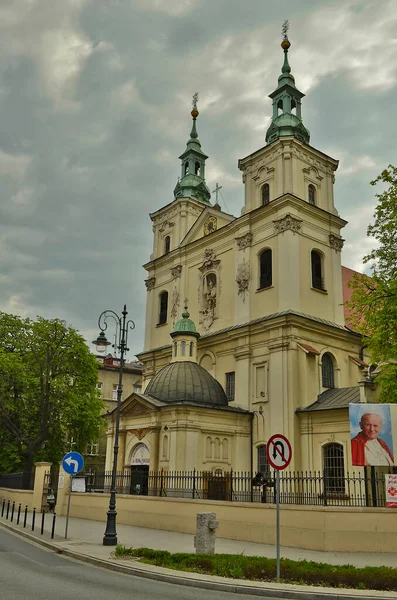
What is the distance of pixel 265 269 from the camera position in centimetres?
3547

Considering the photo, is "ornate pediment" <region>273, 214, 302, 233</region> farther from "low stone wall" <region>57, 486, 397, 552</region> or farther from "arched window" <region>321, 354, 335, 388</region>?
"low stone wall" <region>57, 486, 397, 552</region>

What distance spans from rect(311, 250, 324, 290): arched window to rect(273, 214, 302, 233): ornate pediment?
7.77 feet

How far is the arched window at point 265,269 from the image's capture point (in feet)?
Answer: 114

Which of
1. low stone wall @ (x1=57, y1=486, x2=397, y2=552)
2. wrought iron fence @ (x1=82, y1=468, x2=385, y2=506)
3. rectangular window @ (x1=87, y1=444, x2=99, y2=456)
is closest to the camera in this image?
low stone wall @ (x1=57, y1=486, x2=397, y2=552)

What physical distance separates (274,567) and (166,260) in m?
33.5

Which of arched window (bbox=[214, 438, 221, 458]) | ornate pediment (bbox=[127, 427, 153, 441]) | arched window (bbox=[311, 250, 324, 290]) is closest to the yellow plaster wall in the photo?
ornate pediment (bbox=[127, 427, 153, 441])

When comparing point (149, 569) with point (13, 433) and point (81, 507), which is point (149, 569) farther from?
point (13, 433)

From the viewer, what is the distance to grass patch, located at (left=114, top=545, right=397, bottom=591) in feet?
35.8

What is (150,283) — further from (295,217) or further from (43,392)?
(295,217)

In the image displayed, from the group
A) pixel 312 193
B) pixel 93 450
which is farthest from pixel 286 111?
pixel 93 450

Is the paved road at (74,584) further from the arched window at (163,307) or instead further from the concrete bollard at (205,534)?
the arched window at (163,307)

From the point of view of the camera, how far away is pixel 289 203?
113 feet

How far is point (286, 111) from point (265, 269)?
479 inches

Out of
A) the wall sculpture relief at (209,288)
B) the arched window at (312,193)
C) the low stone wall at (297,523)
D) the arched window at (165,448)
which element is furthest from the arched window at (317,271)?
the low stone wall at (297,523)
